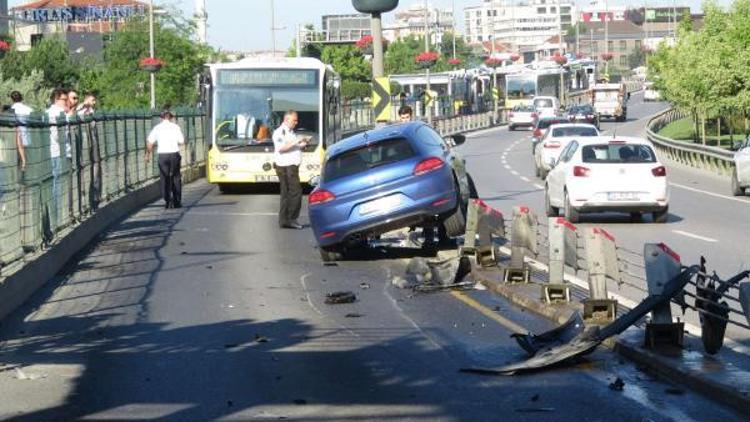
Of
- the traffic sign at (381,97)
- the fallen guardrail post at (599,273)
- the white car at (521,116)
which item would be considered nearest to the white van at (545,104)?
the white car at (521,116)

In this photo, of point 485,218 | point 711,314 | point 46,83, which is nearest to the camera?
point 711,314

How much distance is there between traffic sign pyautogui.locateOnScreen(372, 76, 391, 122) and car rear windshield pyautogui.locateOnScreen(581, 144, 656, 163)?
13.7ft

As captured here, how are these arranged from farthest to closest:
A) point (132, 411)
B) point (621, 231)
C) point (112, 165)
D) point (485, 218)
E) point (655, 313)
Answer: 1. point (112, 165)
2. point (621, 231)
3. point (485, 218)
4. point (655, 313)
5. point (132, 411)

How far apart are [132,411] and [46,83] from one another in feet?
225

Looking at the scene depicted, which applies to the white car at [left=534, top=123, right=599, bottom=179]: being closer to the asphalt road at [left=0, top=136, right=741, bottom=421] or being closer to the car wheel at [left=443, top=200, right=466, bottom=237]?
the car wheel at [left=443, top=200, right=466, bottom=237]

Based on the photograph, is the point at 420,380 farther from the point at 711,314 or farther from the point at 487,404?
the point at 711,314

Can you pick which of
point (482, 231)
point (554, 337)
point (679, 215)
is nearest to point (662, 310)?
point (554, 337)

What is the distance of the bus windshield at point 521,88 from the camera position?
321 ft

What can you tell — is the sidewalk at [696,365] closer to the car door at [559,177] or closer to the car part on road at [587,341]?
the car part on road at [587,341]

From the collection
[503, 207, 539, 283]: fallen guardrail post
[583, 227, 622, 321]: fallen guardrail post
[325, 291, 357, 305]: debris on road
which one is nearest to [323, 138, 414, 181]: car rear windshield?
[503, 207, 539, 283]: fallen guardrail post

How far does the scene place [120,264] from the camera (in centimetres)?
1948

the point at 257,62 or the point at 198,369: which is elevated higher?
the point at 257,62

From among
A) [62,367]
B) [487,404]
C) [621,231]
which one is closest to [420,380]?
[487,404]

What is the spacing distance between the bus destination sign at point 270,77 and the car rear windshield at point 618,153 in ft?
30.9
